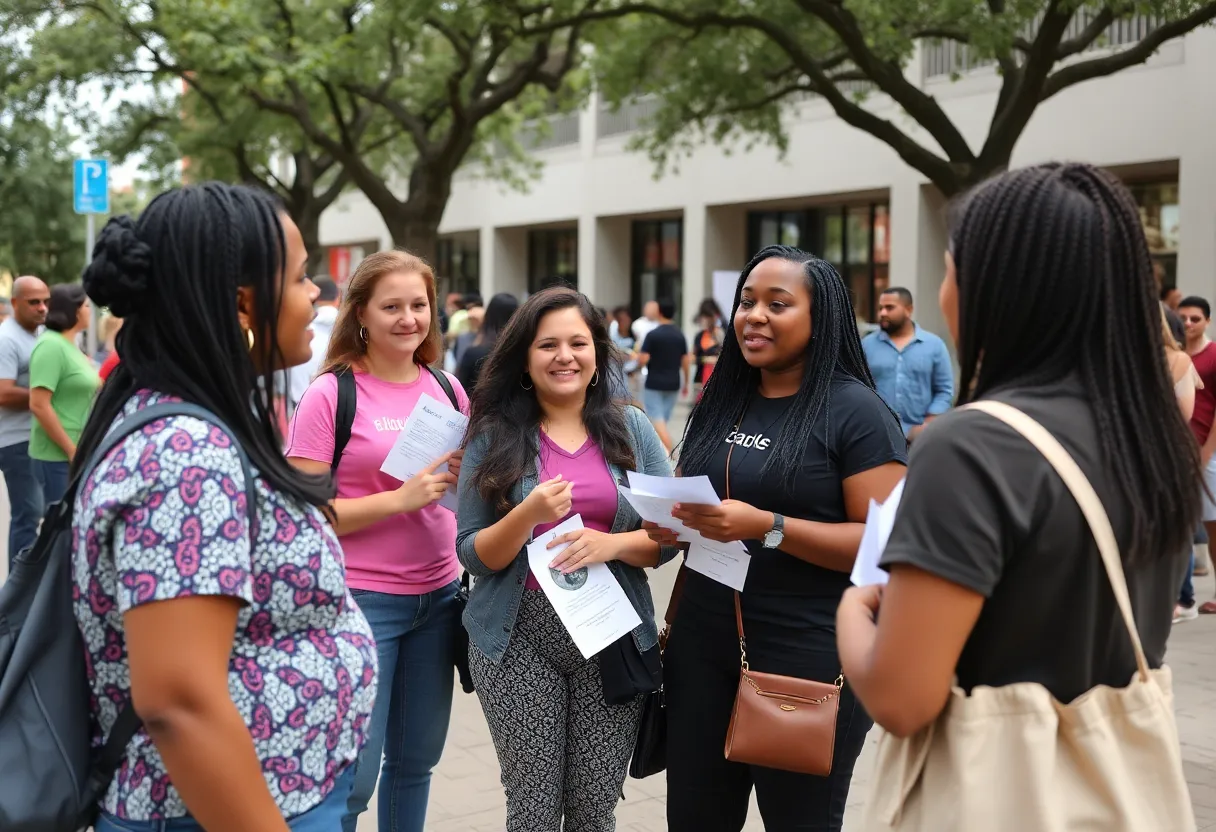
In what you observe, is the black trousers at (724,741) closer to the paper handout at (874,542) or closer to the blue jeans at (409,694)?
the blue jeans at (409,694)

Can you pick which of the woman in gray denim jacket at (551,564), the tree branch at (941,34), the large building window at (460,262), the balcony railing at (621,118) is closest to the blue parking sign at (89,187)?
the tree branch at (941,34)

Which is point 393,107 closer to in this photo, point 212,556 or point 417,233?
point 417,233

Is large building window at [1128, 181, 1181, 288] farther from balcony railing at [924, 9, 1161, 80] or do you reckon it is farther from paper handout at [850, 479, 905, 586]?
paper handout at [850, 479, 905, 586]

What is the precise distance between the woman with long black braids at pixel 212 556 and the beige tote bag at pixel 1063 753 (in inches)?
36.9

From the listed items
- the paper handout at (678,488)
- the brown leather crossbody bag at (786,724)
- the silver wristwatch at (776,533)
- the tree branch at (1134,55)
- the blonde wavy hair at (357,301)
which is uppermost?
the tree branch at (1134,55)

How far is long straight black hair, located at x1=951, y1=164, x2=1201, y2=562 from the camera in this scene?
5.77ft

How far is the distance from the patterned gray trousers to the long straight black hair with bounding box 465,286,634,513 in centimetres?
42

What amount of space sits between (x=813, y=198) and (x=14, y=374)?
1725 centimetres

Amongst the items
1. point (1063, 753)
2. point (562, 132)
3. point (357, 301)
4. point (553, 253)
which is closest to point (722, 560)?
point (1063, 753)

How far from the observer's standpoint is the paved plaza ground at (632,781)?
4512 mm

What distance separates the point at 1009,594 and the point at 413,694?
2.30 m

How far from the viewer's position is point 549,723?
327 cm

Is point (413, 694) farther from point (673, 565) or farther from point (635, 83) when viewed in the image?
point (635, 83)

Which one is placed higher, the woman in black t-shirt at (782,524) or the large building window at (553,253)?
the large building window at (553,253)
